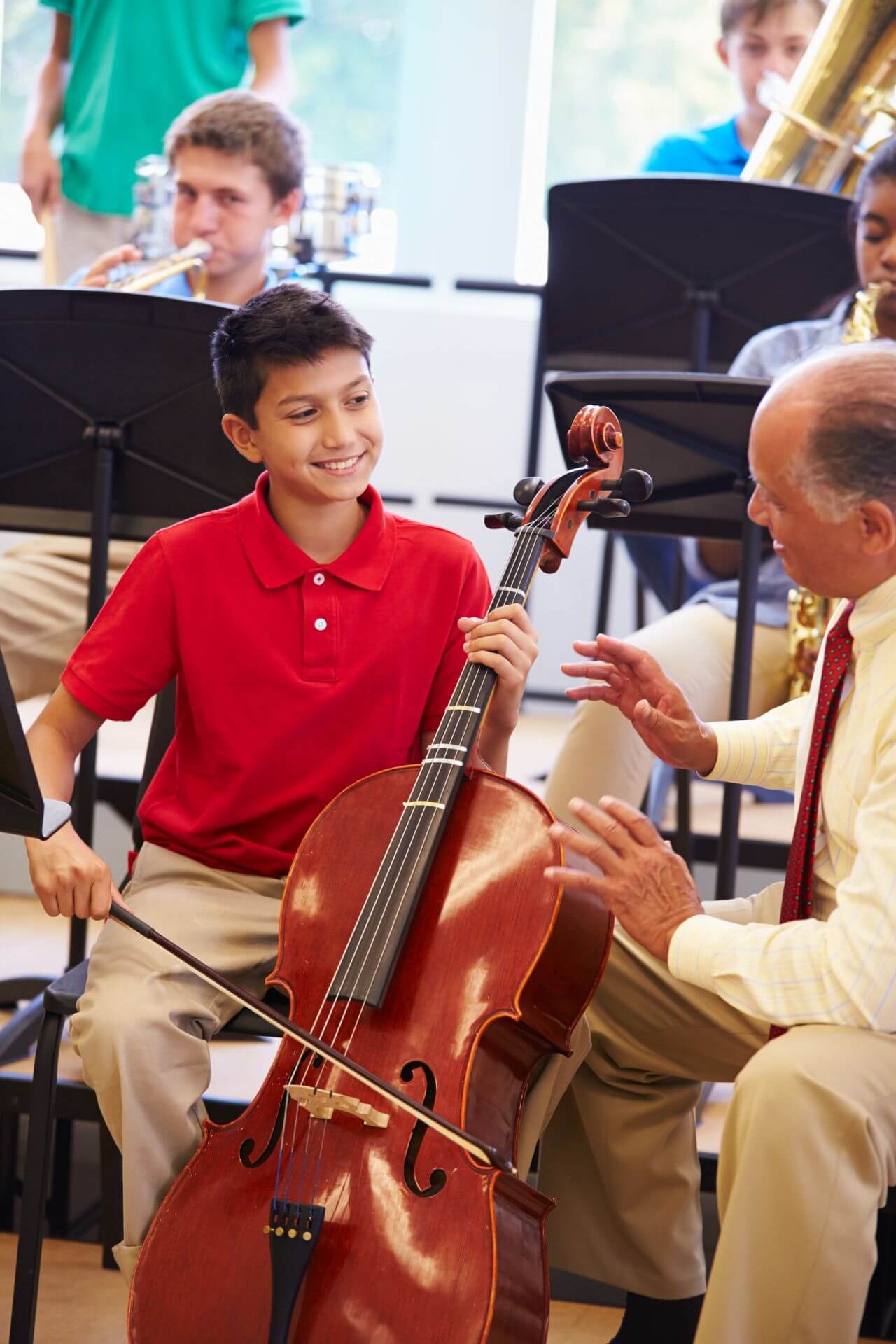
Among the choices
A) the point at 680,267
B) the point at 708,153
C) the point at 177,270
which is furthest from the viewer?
the point at 708,153

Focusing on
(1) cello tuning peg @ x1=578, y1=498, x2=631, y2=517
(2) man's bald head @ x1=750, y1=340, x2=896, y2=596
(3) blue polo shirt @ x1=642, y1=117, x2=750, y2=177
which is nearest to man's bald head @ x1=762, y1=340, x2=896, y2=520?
(2) man's bald head @ x1=750, y1=340, x2=896, y2=596

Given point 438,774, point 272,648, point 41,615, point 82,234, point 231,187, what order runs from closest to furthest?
1. point 438,774
2. point 272,648
3. point 41,615
4. point 231,187
5. point 82,234

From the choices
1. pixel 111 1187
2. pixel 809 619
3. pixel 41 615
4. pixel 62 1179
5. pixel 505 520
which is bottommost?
pixel 62 1179

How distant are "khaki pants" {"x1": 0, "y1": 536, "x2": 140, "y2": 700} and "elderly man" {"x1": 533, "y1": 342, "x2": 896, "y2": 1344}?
1137mm

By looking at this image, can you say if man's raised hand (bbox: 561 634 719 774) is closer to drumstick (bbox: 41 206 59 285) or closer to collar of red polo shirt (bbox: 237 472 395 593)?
collar of red polo shirt (bbox: 237 472 395 593)

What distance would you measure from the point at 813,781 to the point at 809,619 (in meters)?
0.94

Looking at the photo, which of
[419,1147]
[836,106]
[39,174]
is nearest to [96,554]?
[419,1147]

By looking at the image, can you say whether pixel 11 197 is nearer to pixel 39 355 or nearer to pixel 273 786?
pixel 39 355

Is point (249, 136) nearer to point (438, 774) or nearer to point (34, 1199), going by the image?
point (438, 774)

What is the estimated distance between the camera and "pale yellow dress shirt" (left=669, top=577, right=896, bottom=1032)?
1.25 m

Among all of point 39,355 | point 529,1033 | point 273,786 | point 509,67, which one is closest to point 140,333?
point 39,355

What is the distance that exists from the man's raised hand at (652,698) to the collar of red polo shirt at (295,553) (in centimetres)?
27

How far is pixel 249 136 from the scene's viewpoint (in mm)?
2959

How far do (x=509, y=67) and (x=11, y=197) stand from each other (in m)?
1.53
